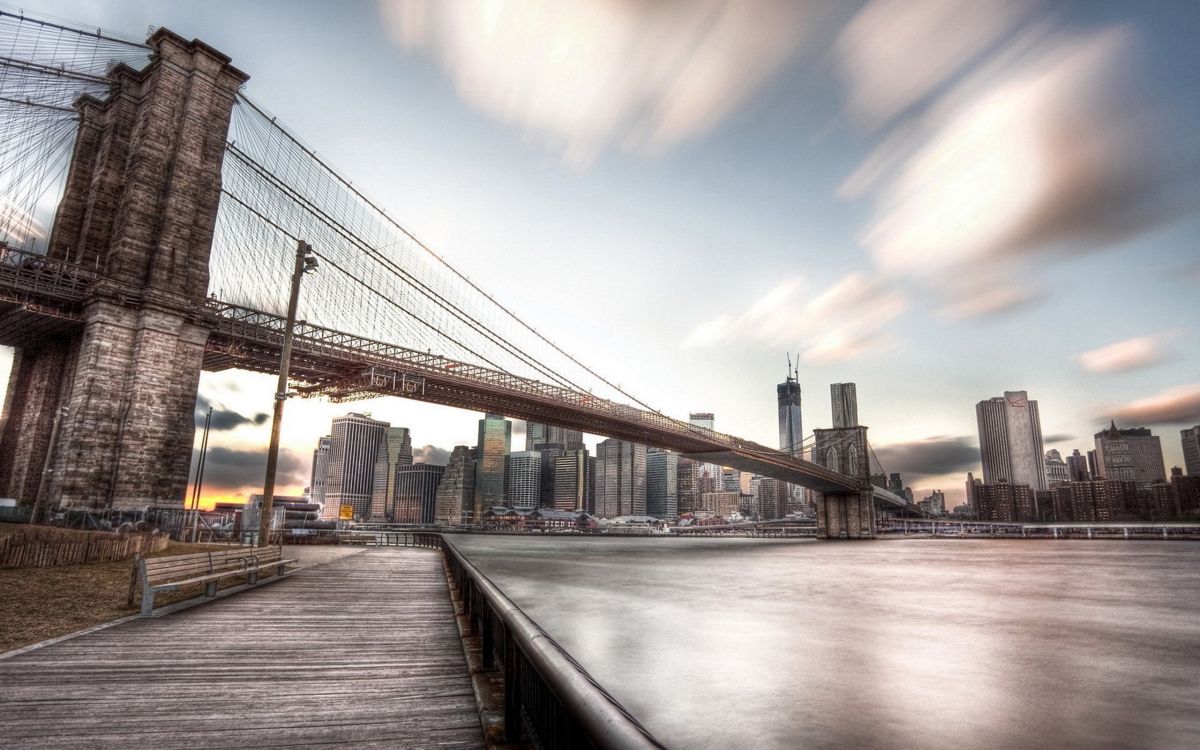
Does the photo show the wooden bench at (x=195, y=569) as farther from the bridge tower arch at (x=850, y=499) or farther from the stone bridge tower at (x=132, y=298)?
the bridge tower arch at (x=850, y=499)

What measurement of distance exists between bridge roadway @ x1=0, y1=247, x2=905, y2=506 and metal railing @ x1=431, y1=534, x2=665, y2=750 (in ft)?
95.2

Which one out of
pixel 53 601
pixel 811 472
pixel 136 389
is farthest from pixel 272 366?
pixel 811 472

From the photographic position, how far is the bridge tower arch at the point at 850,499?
257 feet

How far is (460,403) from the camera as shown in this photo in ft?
146

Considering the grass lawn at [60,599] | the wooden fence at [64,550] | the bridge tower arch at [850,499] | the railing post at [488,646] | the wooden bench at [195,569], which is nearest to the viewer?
the railing post at [488,646]

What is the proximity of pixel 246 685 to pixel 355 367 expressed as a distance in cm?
3487

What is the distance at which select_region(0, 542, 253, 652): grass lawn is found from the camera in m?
7.18

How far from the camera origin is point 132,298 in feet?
82.3

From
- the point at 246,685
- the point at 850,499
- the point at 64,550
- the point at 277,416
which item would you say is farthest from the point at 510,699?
the point at 850,499

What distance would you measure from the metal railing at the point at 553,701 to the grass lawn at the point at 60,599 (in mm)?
6070

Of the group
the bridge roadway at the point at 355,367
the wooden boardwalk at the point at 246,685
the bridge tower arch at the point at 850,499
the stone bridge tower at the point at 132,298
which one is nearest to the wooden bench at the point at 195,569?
the wooden boardwalk at the point at 246,685

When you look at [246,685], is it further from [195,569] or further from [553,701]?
[195,569]

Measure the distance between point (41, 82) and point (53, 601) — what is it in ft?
106

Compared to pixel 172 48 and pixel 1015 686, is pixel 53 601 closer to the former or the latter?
pixel 1015 686
